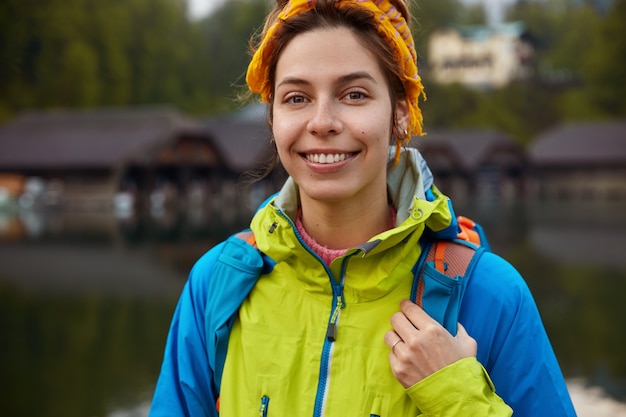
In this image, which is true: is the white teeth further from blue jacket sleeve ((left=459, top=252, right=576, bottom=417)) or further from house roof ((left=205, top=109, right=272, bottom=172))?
house roof ((left=205, top=109, right=272, bottom=172))

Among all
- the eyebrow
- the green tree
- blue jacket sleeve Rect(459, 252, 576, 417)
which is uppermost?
the green tree

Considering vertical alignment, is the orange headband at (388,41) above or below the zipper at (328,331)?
above

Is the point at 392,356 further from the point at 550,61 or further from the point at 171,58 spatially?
the point at 550,61

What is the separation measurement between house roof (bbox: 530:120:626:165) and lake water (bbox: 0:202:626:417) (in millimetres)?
25845

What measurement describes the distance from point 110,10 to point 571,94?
39502 mm

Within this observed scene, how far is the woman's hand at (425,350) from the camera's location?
1330mm

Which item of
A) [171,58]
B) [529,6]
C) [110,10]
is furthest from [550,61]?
[110,10]

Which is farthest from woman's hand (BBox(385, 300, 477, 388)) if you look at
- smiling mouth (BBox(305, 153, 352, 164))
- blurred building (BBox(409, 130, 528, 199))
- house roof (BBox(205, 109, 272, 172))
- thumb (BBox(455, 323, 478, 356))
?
blurred building (BBox(409, 130, 528, 199))

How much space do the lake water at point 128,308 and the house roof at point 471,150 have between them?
21.2 metres

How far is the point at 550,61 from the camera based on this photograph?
73.4 m

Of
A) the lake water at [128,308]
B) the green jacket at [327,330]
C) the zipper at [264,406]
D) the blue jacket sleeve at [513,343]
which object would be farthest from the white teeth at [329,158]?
the lake water at [128,308]

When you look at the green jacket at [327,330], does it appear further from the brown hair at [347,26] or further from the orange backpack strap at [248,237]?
the brown hair at [347,26]

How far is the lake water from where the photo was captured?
19.9 feet

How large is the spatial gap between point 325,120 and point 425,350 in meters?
0.52
